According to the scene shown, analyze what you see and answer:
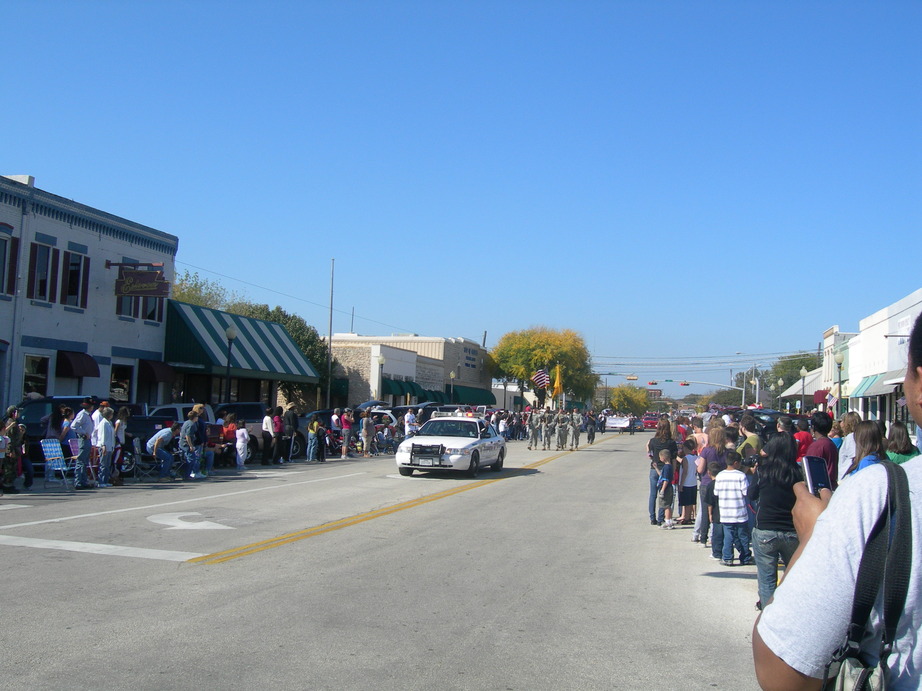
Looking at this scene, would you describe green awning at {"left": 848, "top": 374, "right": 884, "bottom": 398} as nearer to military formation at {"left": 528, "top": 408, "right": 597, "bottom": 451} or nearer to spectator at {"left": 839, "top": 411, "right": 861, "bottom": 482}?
military formation at {"left": 528, "top": 408, "right": 597, "bottom": 451}

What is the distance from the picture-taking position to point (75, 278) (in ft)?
97.0

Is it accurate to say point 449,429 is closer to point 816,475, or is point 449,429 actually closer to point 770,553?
point 770,553

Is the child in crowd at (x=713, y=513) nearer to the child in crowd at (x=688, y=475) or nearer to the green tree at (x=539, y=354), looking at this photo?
the child in crowd at (x=688, y=475)

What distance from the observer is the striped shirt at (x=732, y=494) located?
976 centimetres

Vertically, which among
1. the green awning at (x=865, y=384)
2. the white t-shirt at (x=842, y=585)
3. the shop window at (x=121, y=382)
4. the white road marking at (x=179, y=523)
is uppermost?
the green awning at (x=865, y=384)

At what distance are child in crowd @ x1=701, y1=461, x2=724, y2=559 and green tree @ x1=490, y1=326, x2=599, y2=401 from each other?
62876 mm

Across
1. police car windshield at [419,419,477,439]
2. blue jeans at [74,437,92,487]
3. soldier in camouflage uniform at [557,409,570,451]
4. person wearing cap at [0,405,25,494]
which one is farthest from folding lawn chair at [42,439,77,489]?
soldier in camouflage uniform at [557,409,570,451]

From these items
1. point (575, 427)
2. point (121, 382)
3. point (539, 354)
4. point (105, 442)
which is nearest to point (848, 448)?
point (105, 442)

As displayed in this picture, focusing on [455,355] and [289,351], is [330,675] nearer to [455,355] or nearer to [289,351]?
[289,351]

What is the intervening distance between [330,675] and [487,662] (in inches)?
46.8

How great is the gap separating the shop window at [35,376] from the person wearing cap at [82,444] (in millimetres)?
11389

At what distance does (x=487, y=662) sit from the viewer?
20.4ft

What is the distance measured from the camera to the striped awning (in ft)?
112

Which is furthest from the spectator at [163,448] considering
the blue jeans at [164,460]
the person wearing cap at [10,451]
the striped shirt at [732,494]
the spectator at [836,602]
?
the spectator at [836,602]
